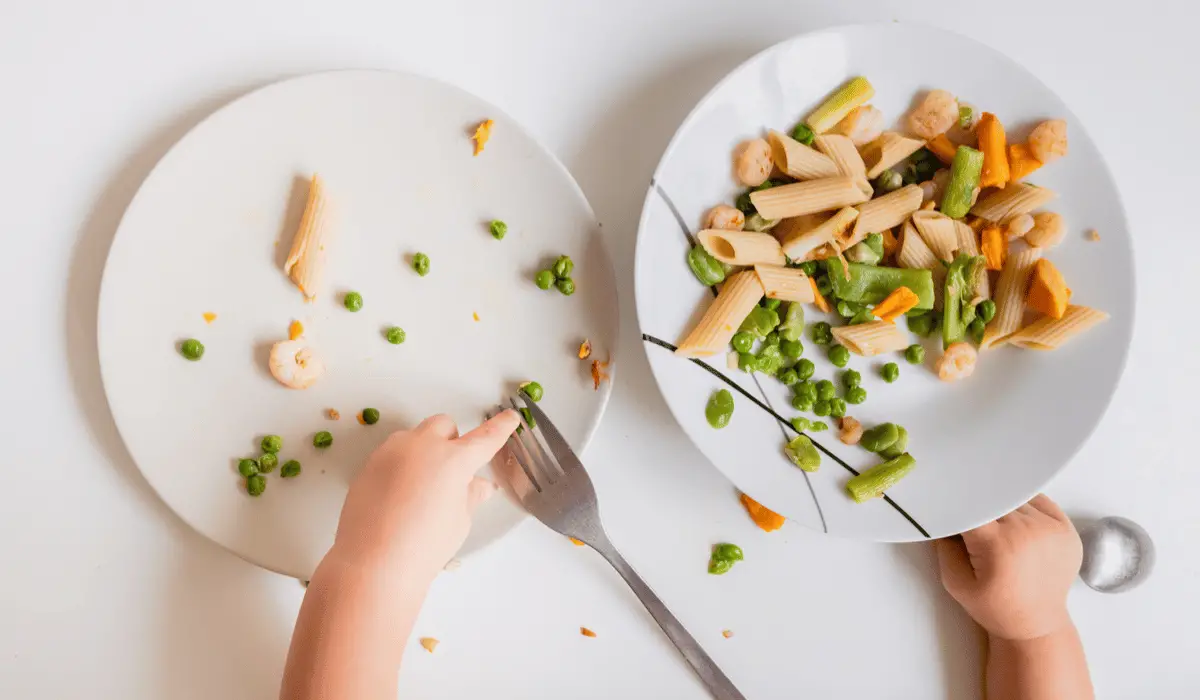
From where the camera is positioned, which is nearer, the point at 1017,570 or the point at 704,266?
the point at 704,266

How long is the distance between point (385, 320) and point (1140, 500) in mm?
1224

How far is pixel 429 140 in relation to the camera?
1.10 meters

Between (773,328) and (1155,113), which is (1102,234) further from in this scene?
(773,328)

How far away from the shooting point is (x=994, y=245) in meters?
1.14

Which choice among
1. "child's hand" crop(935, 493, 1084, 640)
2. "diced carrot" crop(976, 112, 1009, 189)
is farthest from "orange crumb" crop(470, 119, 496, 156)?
"child's hand" crop(935, 493, 1084, 640)

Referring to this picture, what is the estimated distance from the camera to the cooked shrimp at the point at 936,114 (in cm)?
110

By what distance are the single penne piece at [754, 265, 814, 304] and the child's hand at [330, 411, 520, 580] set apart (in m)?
0.39

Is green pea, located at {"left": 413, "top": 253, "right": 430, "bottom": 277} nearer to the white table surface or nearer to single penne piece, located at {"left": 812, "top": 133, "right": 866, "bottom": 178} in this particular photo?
the white table surface

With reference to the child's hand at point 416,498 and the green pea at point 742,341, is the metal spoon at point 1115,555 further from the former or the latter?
the child's hand at point 416,498

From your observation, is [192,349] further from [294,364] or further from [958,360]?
[958,360]

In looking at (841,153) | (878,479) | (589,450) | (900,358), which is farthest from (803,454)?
(841,153)

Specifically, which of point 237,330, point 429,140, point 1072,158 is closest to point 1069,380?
point 1072,158

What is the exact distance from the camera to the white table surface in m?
1.14

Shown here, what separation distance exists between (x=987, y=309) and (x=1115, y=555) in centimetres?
48
